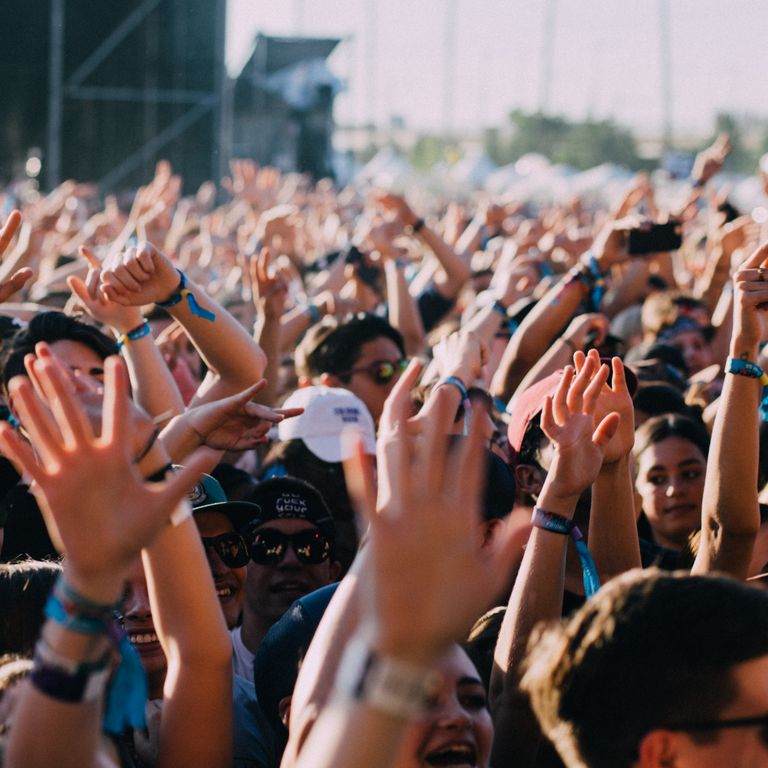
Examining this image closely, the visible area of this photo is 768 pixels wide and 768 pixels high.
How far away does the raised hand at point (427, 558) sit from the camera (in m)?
1.46

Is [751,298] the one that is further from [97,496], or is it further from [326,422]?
[97,496]

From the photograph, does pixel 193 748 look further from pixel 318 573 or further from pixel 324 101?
pixel 324 101

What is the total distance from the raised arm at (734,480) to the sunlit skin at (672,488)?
38.9 inches

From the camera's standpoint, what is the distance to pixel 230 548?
3309 millimetres

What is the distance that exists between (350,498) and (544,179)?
98.8 ft

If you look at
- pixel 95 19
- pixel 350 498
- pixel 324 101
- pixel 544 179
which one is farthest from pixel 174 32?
pixel 350 498

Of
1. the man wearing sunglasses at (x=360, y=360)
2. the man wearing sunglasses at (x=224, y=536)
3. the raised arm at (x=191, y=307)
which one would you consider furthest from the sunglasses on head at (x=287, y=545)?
the man wearing sunglasses at (x=360, y=360)

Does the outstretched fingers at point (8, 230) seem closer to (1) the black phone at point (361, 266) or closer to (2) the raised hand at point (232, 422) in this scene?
(2) the raised hand at point (232, 422)

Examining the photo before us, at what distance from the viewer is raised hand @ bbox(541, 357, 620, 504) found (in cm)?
261

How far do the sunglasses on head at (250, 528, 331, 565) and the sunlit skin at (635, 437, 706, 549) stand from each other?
117 cm

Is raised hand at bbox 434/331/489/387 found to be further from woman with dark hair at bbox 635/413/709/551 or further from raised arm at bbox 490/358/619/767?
woman with dark hair at bbox 635/413/709/551

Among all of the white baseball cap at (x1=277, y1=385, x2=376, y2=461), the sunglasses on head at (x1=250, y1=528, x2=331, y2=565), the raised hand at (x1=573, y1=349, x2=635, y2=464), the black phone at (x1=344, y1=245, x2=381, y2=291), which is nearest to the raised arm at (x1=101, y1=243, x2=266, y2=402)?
the sunglasses on head at (x1=250, y1=528, x2=331, y2=565)

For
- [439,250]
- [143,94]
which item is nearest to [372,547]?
[439,250]

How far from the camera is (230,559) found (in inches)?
131
